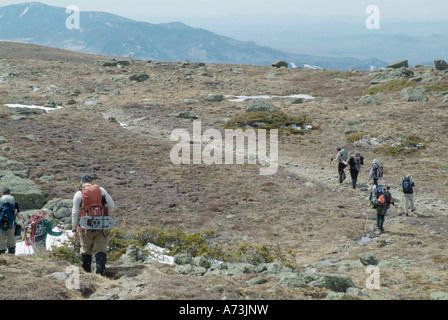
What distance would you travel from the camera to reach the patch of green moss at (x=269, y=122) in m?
36.4

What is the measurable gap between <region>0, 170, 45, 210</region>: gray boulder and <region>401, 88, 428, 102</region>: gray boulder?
3758 cm

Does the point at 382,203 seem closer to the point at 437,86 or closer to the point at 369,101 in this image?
the point at 369,101

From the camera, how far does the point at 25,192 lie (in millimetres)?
18344

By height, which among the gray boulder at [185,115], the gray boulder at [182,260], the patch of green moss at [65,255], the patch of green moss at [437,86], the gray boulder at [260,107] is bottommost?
the gray boulder at [182,260]

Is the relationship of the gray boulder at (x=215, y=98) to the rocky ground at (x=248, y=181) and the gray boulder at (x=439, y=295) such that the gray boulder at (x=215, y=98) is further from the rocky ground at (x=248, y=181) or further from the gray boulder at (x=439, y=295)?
the gray boulder at (x=439, y=295)

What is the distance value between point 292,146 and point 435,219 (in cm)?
1485

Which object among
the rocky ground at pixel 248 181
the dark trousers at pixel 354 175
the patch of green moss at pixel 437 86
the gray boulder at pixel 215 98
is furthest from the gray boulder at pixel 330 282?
the patch of green moss at pixel 437 86

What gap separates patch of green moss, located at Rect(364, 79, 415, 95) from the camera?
47862mm

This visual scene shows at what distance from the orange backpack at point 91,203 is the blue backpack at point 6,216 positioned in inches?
106

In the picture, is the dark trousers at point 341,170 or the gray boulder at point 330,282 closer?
the gray boulder at point 330,282

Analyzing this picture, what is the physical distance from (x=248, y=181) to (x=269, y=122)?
1548 centimetres

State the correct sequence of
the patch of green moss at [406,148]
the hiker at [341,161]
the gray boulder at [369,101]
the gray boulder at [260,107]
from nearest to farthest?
1. the hiker at [341,161]
2. the patch of green moss at [406,148]
3. the gray boulder at [260,107]
4. the gray boulder at [369,101]

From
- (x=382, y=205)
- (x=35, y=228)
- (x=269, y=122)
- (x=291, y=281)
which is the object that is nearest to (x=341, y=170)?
(x=382, y=205)
